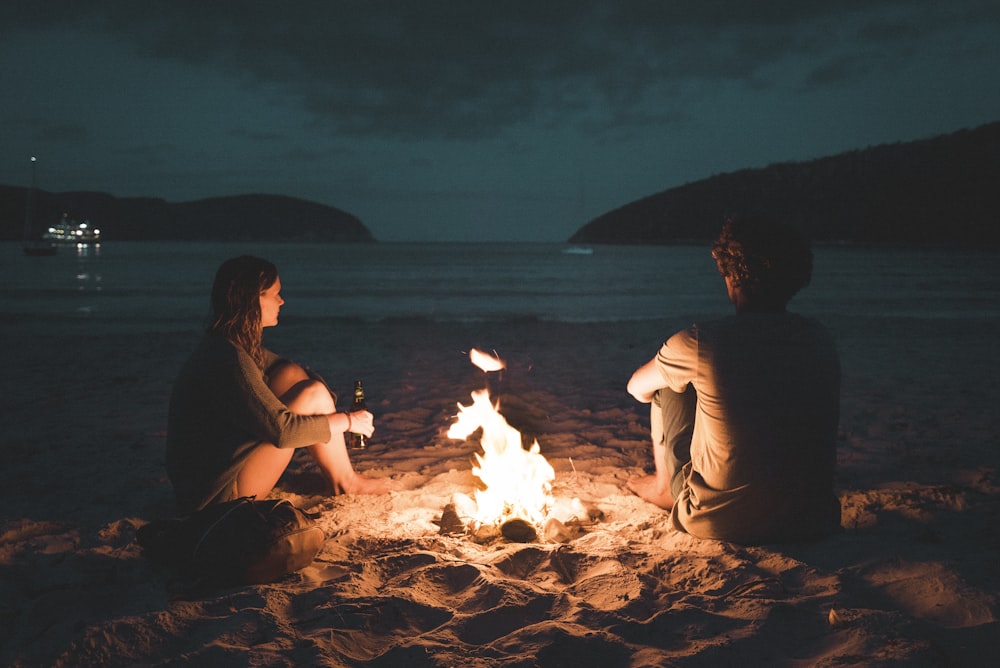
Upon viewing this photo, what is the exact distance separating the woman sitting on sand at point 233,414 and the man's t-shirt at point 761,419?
207 centimetres

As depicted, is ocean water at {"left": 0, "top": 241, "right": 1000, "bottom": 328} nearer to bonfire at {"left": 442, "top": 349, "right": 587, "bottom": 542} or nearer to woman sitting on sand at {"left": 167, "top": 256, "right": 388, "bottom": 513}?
bonfire at {"left": 442, "top": 349, "right": 587, "bottom": 542}

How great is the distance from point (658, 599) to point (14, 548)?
352 centimetres

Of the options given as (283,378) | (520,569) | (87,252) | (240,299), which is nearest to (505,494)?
(520,569)

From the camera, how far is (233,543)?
320 centimetres

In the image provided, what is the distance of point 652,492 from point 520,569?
4.22ft

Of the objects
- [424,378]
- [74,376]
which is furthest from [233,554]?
[74,376]

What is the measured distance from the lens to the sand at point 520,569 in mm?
2641

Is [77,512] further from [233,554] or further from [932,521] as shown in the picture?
[932,521]

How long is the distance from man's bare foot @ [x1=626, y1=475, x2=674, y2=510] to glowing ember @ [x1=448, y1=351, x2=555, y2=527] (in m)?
0.64

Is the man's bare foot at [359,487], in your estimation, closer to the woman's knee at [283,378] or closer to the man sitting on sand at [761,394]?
the woman's knee at [283,378]

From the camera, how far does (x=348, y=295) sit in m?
26.8

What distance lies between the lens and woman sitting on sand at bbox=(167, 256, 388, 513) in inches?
134

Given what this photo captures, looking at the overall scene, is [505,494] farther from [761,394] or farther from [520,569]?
[761,394]

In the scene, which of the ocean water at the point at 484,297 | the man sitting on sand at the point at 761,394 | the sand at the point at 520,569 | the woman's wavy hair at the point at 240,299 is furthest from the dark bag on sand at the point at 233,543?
the ocean water at the point at 484,297
